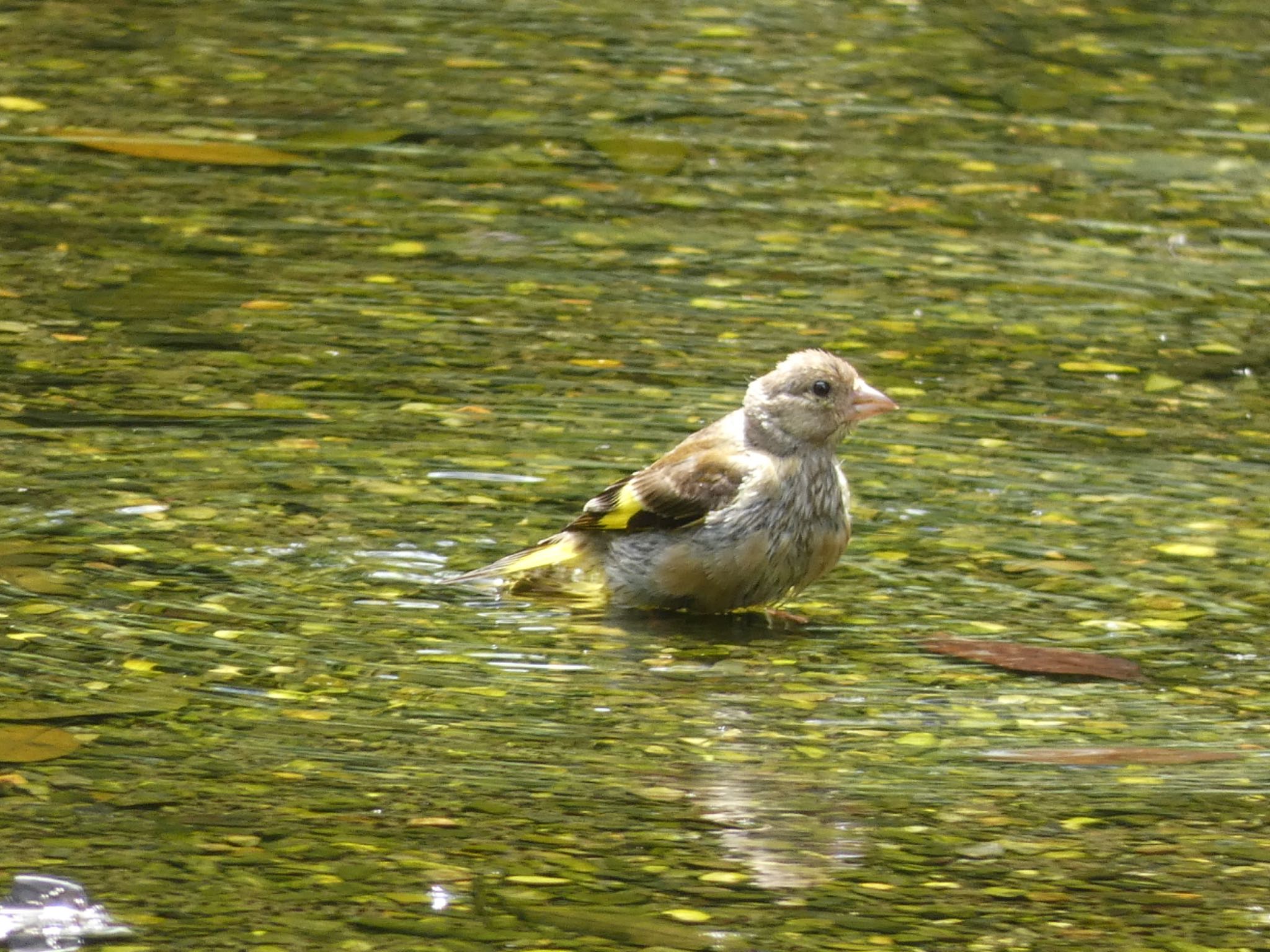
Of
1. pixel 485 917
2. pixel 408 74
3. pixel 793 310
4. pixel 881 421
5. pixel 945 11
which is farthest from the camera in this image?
pixel 945 11

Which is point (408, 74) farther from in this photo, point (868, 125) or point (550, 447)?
point (550, 447)

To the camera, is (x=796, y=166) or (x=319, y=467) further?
(x=796, y=166)

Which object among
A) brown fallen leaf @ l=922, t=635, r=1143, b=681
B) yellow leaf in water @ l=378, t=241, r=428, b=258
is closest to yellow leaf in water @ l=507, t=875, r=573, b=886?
brown fallen leaf @ l=922, t=635, r=1143, b=681

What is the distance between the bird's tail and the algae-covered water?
0.25ft

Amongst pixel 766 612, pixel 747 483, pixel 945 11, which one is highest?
pixel 945 11

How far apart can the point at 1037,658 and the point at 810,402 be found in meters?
1.00

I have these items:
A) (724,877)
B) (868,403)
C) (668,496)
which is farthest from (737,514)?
(724,877)

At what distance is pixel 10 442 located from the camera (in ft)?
24.7

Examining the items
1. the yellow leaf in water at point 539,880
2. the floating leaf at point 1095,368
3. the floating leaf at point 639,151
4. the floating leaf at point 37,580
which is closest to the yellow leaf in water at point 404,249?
the floating leaf at point 639,151

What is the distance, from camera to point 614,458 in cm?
776

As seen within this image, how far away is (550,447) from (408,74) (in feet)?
16.2

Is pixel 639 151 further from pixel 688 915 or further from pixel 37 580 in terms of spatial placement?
pixel 688 915

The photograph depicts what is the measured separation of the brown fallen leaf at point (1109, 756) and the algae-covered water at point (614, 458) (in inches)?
0.6

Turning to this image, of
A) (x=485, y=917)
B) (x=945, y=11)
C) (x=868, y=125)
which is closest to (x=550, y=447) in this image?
(x=485, y=917)
